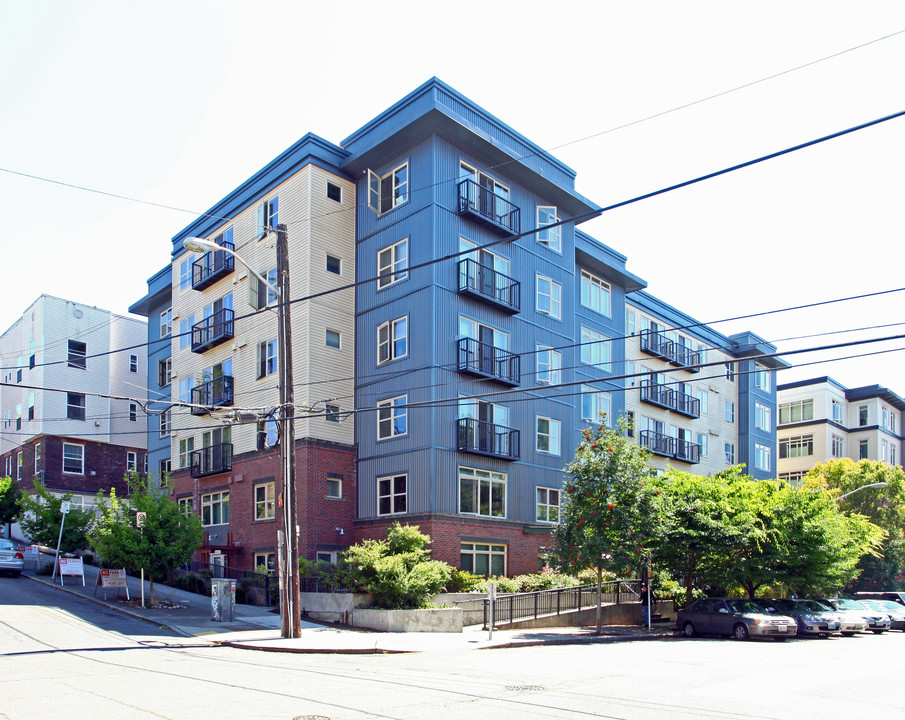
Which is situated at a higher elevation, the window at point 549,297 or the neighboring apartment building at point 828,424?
the window at point 549,297

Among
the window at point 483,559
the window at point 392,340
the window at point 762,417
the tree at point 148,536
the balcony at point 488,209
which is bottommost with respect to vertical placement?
the window at point 483,559

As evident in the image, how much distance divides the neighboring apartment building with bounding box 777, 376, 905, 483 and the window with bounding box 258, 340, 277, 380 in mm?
46961

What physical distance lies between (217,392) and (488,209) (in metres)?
14.1

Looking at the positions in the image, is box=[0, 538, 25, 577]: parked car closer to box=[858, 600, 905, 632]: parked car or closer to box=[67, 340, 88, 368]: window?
box=[67, 340, 88, 368]: window

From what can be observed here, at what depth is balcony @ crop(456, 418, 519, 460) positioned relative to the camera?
30.1 meters

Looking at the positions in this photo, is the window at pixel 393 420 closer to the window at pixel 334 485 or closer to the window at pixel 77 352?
the window at pixel 334 485

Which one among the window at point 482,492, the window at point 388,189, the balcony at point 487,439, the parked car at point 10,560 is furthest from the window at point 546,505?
the parked car at point 10,560

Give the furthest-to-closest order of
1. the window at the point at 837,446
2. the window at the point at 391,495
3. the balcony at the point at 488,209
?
the window at the point at 837,446 → the balcony at the point at 488,209 → the window at the point at 391,495

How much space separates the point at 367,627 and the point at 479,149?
59.5ft

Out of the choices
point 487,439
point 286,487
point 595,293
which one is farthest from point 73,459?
point 286,487

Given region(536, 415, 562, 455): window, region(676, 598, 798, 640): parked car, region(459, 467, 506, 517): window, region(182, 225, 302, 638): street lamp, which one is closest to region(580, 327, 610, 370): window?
region(536, 415, 562, 455): window

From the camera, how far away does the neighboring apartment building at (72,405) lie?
5134cm

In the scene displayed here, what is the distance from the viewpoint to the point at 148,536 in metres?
27.8

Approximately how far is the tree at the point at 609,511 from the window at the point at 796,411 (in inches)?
1786
